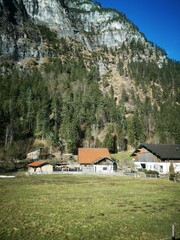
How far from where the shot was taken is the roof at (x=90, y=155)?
6766cm

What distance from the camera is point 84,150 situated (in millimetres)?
70938

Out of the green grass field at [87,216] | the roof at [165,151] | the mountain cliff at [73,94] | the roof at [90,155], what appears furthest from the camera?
the mountain cliff at [73,94]

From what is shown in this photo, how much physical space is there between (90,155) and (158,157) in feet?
60.3

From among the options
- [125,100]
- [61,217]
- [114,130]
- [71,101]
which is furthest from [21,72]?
[61,217]

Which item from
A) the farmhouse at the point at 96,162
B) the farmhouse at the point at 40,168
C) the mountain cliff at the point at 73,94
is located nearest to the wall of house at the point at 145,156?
the farmhouse at the point at 96,162

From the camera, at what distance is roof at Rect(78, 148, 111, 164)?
222 feet

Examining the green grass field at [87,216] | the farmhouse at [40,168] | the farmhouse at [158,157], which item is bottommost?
the green grass field at [87,216]

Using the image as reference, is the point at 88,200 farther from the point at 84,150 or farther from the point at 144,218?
the point at 84,150

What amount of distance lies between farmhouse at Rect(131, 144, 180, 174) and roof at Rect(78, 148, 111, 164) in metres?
8.48

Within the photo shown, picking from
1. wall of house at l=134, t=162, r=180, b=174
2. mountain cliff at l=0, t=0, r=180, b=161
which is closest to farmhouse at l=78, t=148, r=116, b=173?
wall of house at l=134, t=162, r=180, b=174

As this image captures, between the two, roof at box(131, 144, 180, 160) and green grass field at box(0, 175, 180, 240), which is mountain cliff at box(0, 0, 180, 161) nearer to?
roof at box(131, 144, 180, 160)

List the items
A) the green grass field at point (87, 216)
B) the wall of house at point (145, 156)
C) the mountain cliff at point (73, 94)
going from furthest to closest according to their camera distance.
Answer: the mountain cliff at point (73, 94)
the wall of house at point (145, 156)
the green grass field at point (87, 216)

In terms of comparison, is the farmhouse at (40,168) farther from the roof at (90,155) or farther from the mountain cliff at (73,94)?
the mountain cliff at (73,94)

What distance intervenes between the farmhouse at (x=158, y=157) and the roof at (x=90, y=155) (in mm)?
8475
